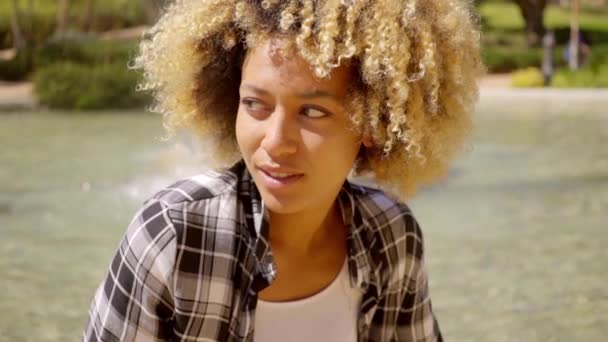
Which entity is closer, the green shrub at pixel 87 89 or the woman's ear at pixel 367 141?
the woman's ear at pixel 367 141

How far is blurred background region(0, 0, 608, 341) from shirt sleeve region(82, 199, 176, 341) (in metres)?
0.46

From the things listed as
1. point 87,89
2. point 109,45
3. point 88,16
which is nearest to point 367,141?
point 87,89

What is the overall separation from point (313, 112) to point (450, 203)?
15.3 feet

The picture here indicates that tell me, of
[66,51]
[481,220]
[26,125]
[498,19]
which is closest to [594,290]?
[481,220]

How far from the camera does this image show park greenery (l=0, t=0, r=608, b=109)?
1519 centimetres

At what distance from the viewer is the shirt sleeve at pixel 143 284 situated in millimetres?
1666

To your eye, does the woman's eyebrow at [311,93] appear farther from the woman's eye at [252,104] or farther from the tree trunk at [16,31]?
the tree trunk at [16,31]

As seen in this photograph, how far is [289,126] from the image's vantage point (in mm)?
1722

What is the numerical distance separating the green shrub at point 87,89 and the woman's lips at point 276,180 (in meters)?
13.3

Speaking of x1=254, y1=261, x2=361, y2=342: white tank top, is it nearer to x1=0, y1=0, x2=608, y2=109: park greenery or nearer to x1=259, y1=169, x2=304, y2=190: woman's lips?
x1=259, y1=169, x2=304, y2=190: woman's lips

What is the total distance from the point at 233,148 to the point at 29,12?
23.8m

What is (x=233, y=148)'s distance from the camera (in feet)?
6.60

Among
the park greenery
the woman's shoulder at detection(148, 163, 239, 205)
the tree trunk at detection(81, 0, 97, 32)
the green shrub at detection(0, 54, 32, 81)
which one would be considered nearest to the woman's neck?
the woman's shoulder at detection(148, 163, 239, 205)

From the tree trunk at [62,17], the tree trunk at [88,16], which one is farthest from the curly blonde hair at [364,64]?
the tree trunk at [88,16]
